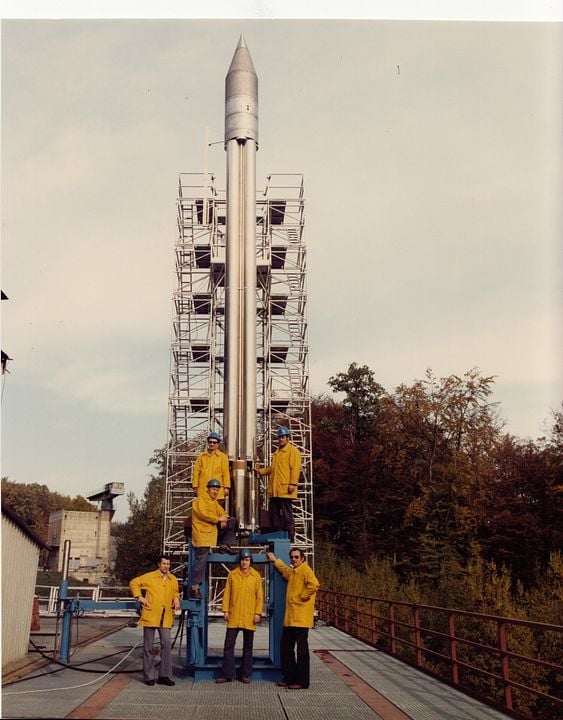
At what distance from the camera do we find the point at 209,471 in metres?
10.8

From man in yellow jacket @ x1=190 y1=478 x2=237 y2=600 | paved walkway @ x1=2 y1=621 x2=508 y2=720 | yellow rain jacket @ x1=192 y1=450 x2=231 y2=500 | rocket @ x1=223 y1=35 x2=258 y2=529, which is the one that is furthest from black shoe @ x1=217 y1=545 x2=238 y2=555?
rocket @ x1=223 y1=35 x2=258 y2=529

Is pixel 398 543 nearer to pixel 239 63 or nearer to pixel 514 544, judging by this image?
pixel 514 544

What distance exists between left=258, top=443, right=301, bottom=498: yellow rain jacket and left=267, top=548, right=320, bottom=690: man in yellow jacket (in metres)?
1.52

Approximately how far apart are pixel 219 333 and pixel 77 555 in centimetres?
3116

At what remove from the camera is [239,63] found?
752 inches

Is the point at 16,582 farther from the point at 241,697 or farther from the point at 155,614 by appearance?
the point at 241,697

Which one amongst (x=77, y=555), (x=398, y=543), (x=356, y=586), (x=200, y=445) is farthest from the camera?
→ (x=77, y=555)

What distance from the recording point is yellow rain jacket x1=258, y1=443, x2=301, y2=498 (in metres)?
10.9

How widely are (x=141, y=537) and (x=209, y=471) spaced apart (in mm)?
31895

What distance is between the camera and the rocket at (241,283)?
47.8 feet

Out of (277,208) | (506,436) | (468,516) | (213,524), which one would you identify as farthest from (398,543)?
(213,524)

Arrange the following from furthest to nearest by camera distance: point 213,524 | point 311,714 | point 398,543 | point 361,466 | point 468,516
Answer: point 361,466, point 398,543, point 468,516, point 213,524, point 311,714

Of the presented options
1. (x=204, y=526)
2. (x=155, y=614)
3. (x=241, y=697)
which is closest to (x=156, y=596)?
(x=155, y=614)

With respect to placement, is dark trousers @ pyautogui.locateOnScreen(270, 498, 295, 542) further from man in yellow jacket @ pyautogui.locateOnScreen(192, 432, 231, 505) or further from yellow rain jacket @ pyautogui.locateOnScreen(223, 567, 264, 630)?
yellow rain jacket @ pyautogui.locateOnScreen(223, 567, 264, 630)
